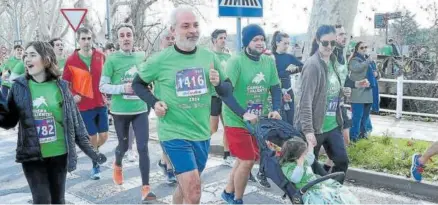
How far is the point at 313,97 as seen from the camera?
491 centimetres

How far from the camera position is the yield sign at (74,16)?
13844 mm

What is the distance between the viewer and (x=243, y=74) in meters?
5.32

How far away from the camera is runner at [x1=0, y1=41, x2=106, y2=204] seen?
13.2ft

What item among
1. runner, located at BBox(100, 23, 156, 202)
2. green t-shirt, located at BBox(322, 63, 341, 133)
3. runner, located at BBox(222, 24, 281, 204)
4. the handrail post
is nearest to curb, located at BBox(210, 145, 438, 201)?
green t-shirt, located at BBox(322, 63, 341, 133)

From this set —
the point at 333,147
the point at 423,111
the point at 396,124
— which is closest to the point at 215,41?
the point at 333,147

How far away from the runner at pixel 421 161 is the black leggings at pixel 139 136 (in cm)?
309

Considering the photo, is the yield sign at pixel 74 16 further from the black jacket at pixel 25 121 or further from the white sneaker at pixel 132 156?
the black jacket at pixel 25 121

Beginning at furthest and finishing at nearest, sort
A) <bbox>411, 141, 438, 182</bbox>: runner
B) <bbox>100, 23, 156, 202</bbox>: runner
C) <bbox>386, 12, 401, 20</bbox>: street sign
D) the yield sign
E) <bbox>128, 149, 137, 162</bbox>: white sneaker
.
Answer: <bbox>386, 12, 401, 20</bbox>: street sign → the yield sign → <bbox>128, 149, 137, 162</bbox>: white sneaker → <bbox>100, 23, 156, 202</bbox>: runner → <bbox>411, 141, 438, 182</bbox>: runner

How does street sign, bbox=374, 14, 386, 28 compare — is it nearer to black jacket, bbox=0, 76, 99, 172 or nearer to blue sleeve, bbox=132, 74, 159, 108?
blue sleeve, bbox=132, 74, 159, 108

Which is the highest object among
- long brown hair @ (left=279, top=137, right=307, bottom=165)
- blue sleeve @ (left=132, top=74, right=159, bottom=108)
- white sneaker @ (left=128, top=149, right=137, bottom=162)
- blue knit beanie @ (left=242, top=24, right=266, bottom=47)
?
blue knit beanie @ (left=242, top=24, right=266, bottom=47)

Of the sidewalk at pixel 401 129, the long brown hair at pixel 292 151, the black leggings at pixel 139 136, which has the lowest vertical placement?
the sidewalk at pixel 401 129

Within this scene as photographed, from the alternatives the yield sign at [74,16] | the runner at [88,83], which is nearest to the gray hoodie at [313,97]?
the runner at [88,83]

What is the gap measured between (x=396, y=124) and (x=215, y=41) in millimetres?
5357

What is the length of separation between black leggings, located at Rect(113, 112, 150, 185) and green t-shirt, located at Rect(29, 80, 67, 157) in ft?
5.79
